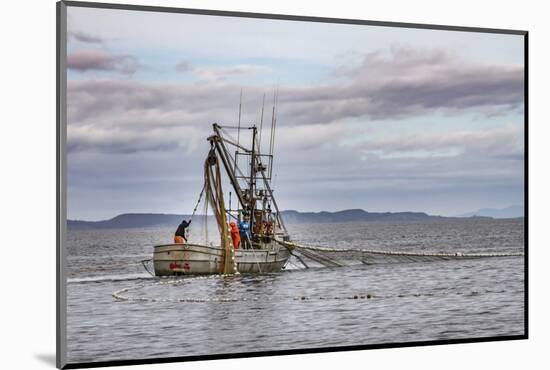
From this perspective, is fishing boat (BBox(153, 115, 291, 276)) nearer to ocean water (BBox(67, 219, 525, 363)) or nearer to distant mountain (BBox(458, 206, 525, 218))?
ocean water (BBox(67, 219, 525, 363))

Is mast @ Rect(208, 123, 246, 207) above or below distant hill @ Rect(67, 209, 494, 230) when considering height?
above

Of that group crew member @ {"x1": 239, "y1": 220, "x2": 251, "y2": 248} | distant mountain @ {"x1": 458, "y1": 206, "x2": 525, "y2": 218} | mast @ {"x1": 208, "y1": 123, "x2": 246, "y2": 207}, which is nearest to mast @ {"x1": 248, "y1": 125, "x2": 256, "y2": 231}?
mast @ {"x1": 208, "y1": 123, "x2": 246, "y2": 207}

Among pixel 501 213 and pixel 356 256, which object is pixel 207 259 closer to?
pixel 356 256

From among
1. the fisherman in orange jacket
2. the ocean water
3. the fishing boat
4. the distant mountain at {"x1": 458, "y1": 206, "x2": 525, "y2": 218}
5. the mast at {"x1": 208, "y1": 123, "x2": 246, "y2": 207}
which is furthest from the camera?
the fisherman in orange jacket

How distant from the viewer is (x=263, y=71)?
9.37 meters

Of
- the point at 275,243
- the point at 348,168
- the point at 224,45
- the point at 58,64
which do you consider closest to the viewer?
the point at 58,64

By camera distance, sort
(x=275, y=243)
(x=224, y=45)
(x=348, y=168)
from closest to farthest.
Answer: (x=224, y=45) → (x=348, y=168) → (x=275, y=243)

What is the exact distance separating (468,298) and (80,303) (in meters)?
3.45

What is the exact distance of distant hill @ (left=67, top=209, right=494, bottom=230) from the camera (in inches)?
347

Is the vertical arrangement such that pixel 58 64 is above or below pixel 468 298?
above

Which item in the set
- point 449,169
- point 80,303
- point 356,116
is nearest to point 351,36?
point 356,116

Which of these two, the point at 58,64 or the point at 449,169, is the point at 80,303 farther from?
the point at 449,169

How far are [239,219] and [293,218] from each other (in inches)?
34.2

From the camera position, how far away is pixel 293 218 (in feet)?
32.0
